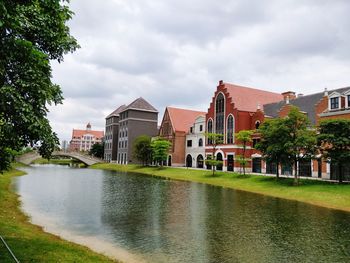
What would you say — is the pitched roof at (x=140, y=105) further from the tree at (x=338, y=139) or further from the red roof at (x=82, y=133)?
the red roof at (x=82, y=133)

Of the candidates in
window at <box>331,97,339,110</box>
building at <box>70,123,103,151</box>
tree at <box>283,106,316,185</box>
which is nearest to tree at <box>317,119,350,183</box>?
tree at <box>283,106,316,185</box>

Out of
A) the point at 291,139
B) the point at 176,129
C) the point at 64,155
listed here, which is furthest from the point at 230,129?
the point at 64,155

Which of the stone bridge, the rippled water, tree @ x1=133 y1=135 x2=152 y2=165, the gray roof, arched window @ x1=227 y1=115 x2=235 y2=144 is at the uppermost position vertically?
the gray roof

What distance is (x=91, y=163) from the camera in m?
90.4

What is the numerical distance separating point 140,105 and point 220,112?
33.3 meters

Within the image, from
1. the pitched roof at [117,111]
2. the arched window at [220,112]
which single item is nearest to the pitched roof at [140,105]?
the pitched roof at [117,111]

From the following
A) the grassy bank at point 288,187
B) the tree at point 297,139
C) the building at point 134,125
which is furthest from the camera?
the building at point 134,125

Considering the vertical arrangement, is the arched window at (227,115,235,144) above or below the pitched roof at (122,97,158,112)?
below

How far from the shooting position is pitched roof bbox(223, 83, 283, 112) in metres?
57.3

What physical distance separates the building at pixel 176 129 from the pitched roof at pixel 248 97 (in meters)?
17.8

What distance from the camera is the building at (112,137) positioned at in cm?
9656

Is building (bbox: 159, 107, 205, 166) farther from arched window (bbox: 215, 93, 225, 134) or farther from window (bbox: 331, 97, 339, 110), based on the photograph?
window (bbox: 331, 97, 339, 110)

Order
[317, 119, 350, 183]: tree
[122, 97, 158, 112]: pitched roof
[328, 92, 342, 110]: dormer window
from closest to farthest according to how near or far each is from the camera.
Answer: [317, 119, 350, 183]: tree, [328, 92, 342, 110]: dormer window, [122, 97, 158, 112]: pitched roof

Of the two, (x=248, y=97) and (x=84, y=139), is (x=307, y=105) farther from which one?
(x=84, y=139)
